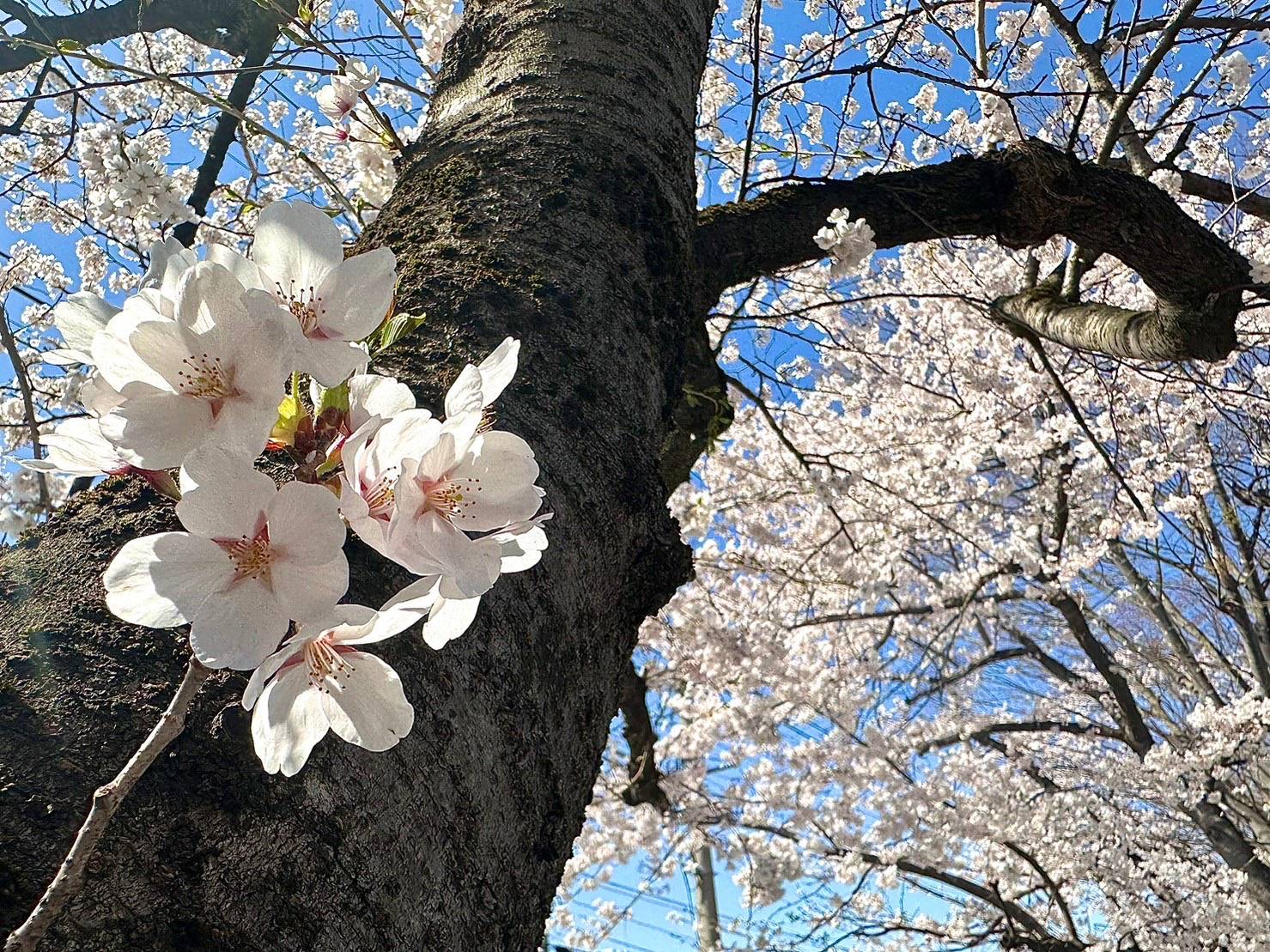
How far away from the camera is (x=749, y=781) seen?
811 cm

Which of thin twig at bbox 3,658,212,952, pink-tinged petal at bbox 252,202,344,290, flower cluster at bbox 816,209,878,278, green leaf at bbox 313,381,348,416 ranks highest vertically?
flower cluster at bbox 816,209,878,278

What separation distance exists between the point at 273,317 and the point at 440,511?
0.15 m

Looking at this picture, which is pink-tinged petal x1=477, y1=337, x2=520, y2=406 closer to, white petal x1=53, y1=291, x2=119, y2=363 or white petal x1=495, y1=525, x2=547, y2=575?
white petal x1=495, y1=525, x2=547, y2=575

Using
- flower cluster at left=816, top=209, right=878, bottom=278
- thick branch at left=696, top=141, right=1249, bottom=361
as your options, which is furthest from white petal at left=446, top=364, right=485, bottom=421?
flower cluster at left=816, top=209, right=878, bottom=278

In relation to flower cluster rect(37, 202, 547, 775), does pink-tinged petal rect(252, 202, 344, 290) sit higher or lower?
higher

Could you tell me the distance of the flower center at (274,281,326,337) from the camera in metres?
0.58

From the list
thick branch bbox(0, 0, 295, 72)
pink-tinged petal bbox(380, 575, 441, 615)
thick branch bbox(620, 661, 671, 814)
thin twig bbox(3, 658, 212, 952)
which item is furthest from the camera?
thick branch bbox(620, 661, 671, 814)

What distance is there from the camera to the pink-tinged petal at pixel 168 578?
1.57 feet

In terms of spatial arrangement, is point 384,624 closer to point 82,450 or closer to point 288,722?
point 288,722

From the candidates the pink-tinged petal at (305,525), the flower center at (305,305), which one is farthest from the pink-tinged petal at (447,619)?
the flower center at (305,305)

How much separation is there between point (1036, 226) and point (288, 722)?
2.18 metres

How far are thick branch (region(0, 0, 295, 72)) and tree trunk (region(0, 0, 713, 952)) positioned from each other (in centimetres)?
163

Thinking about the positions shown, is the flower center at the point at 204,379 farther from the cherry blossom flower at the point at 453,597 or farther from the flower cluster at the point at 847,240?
the flower cluster at the point at 847,240

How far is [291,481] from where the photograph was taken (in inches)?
20.3
